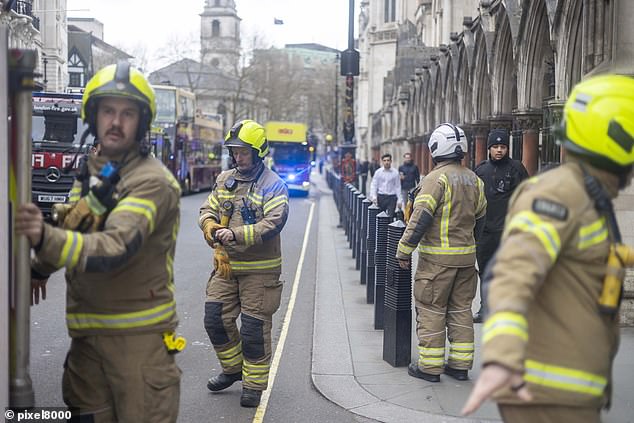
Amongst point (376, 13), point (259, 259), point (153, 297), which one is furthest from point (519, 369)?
point (376, 13)

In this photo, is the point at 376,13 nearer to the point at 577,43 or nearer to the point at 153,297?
the point at 577,43

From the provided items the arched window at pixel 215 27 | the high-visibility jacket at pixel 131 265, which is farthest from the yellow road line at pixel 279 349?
the arched window at pixel 215 27

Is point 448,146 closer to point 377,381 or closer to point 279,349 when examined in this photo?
point 377,381

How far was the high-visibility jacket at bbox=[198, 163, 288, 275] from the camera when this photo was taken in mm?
6273

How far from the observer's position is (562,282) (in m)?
3.08

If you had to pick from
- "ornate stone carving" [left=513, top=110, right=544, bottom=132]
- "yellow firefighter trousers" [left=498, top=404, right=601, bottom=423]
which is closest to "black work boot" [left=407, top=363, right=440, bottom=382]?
"yellow firefighter trousers" [left=498, top=404, right=601, bottom=423]

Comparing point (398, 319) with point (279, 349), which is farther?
point (279, 349)

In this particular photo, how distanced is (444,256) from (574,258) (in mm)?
3976

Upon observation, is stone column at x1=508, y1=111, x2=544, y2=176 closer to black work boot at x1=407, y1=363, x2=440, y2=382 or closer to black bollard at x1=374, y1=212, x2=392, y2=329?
black bollard at x1=374, y1=212, x2=392, y2=329

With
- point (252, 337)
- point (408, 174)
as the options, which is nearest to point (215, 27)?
point (408, 174)

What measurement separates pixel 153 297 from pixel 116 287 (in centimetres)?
16

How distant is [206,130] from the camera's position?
46094 millimetres

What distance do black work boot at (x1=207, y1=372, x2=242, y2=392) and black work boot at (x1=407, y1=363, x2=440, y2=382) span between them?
1407mm

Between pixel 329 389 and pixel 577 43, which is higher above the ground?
pixel 577 43
